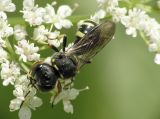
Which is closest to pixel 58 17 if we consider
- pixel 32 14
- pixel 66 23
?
pixel 66 23

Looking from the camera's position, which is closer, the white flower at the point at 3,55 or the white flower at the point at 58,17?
the white flower at the point at 3,55

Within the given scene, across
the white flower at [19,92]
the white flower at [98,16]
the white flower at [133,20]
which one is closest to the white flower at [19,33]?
the white flower at [19,92]

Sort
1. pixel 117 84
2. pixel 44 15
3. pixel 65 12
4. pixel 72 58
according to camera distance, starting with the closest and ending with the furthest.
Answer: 1. pixel 72 58
2. pixel 44 15
3. pixel 65 12
4. pixel 117 84

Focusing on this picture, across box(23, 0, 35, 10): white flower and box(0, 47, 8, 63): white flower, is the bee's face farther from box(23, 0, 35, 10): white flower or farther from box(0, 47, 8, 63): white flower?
box(23, 0, 35, 10): white flower

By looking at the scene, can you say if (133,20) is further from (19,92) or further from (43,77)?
(19,92)

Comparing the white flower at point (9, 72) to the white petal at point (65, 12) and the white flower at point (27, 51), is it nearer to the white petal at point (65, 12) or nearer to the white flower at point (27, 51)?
the white flower at point (27, 51)

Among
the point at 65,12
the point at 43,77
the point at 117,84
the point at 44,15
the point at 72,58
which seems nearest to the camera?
the point at 43,77

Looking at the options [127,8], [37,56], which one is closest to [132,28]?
[127,8]
